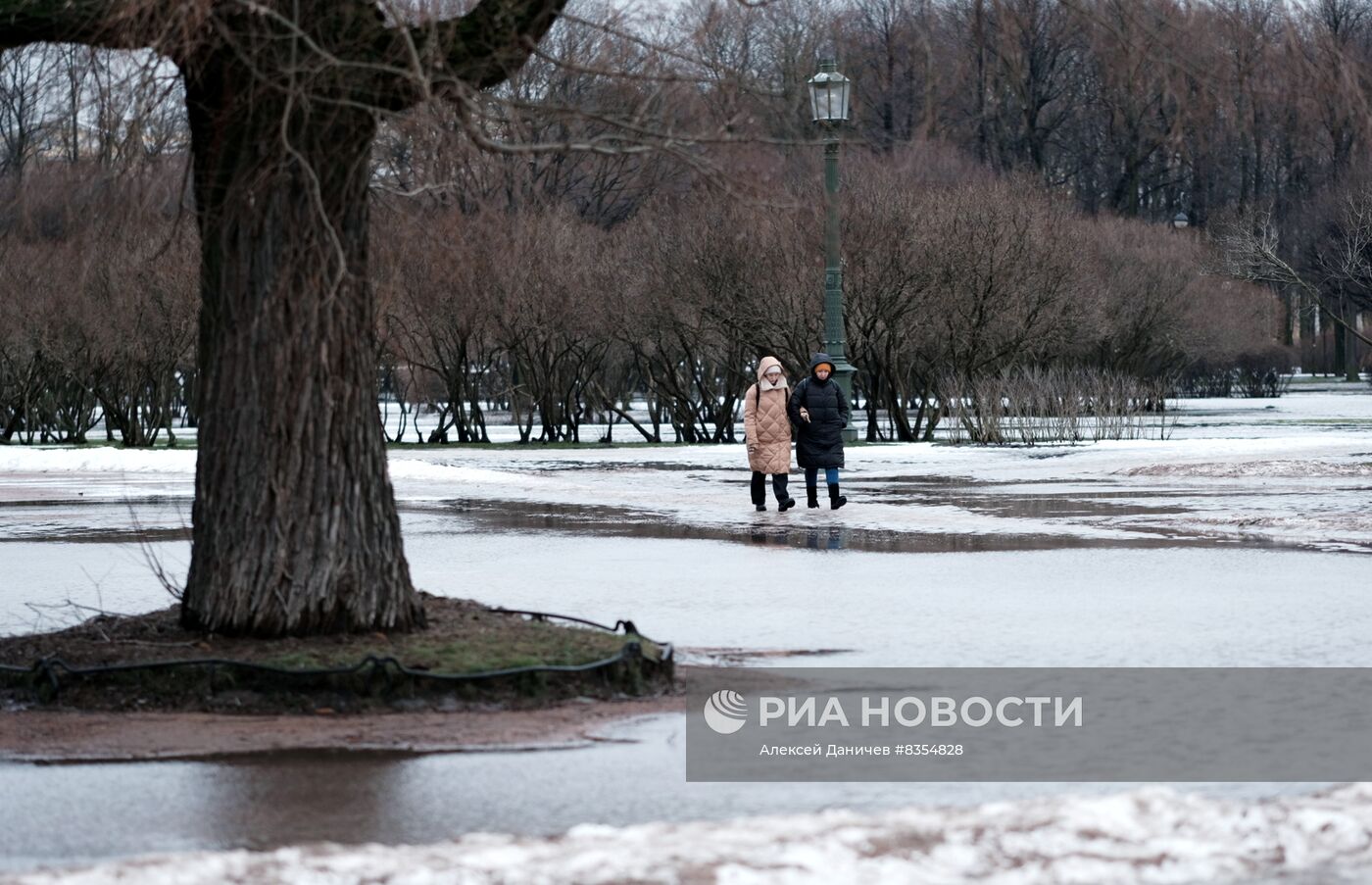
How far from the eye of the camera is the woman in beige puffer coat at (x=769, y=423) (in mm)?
21062

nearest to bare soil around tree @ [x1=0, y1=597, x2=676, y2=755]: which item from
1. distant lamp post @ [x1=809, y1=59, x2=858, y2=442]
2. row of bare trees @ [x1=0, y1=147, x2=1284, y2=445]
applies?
distant lamp post @ [x1=809, y1=59, x2=858, y2=442]

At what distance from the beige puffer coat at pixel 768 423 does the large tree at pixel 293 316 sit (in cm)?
1118

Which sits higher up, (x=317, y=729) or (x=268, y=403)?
(x=268, y=403)

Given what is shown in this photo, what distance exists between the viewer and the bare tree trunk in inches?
378

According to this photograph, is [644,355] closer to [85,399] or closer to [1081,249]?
[1081,249]

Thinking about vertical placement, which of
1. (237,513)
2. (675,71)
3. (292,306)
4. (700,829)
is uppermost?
(675,71)

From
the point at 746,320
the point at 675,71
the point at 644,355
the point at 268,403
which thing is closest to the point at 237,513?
the point at 268,403

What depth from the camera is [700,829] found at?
659 cm

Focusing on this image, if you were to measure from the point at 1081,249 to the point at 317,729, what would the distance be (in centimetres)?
3856

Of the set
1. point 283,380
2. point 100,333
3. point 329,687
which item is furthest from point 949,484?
point 100,333

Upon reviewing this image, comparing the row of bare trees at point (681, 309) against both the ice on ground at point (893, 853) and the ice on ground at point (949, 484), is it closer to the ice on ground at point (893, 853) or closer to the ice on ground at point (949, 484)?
the ice on ground at point (949, 484)

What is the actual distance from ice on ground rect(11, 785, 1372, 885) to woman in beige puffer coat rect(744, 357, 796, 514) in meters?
14.3

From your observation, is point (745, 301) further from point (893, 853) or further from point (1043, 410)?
point (893, 853)

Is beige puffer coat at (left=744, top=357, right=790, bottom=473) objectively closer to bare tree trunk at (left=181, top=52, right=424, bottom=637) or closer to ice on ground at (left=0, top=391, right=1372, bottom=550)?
ice on ground at (left=0, top=391, right=1372, bottom=550)
